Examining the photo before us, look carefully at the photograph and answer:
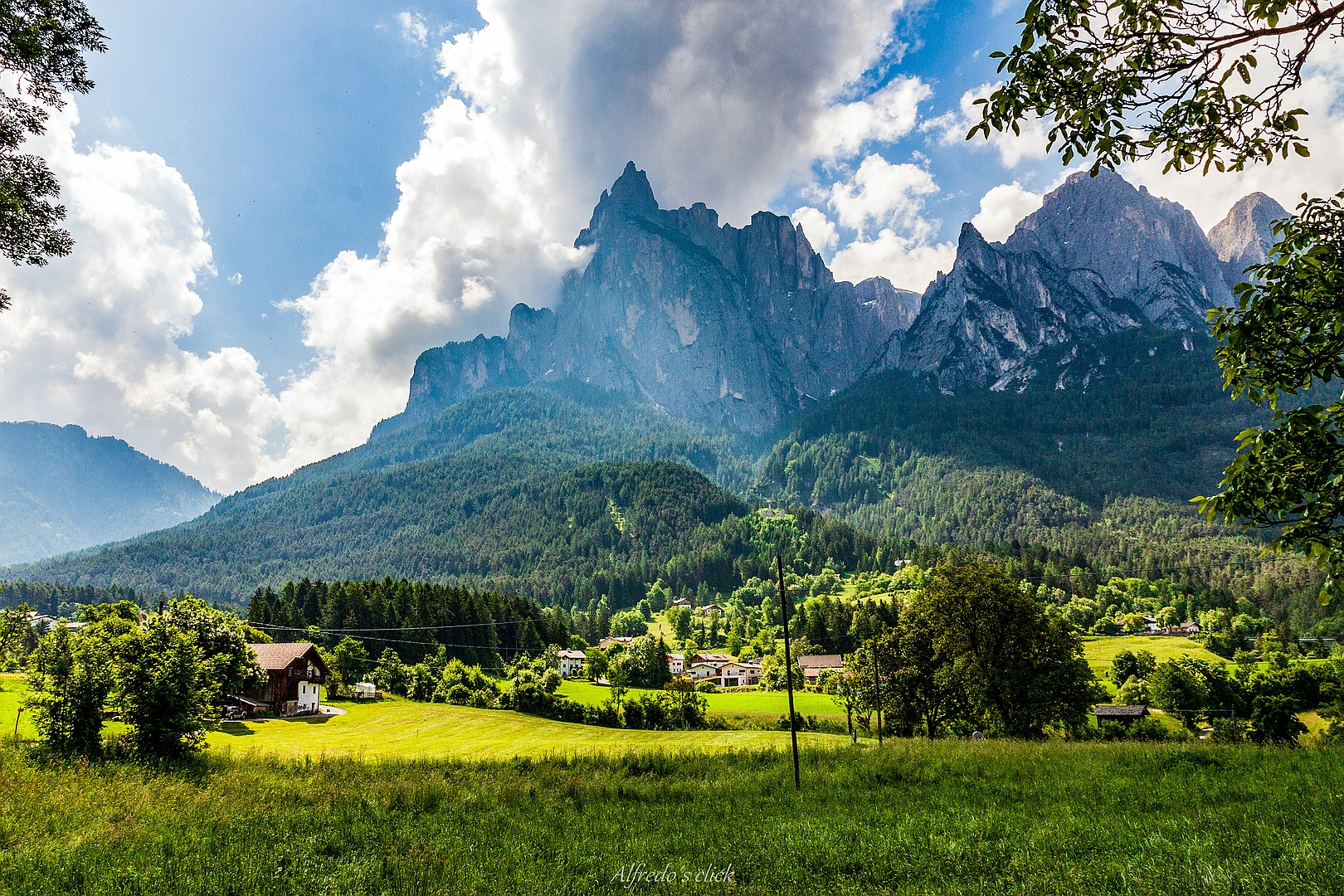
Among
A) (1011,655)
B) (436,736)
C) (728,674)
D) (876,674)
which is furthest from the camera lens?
(728,674)

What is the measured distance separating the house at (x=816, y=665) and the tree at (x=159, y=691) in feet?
274

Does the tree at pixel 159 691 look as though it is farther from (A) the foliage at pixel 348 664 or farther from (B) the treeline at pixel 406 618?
(B) the treeline at pixel 406 618

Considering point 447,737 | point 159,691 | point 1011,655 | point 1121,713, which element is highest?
point 159,691

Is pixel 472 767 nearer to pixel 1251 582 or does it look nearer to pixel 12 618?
pixel 12 618

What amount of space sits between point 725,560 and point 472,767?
175m

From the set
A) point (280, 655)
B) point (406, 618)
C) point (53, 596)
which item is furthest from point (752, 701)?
point (53, 596)

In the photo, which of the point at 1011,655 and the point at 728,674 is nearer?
the point at 1011,655

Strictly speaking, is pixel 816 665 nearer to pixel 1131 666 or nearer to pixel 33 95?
pixel 1131 666

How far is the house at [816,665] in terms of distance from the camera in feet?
313

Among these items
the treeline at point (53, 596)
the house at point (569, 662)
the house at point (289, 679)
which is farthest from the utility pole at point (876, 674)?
the treeline at point (53, 596)

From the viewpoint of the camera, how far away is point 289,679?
1773 inches

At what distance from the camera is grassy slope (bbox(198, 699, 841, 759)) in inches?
1148

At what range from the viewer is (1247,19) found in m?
4.38

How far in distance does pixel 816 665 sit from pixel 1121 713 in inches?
1822
